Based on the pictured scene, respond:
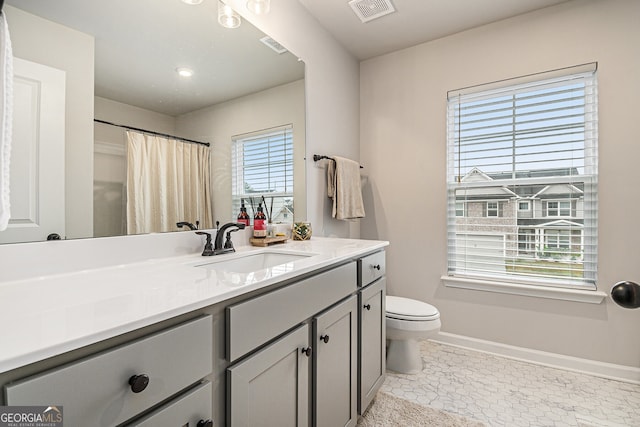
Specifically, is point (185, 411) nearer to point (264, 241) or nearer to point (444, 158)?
point (264, 241)

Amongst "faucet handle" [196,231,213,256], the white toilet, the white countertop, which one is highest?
"faucet handle" [196,231,213,256]

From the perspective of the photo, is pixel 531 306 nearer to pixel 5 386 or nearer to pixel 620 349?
pixel 620 349

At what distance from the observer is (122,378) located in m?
0.57

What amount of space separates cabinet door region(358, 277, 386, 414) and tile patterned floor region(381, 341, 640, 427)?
0.90 ft

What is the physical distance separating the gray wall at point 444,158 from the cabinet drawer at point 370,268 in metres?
0.99

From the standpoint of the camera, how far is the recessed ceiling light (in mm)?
1343

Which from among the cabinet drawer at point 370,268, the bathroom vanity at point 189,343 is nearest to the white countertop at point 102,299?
the bathroom vanity at point 189,343

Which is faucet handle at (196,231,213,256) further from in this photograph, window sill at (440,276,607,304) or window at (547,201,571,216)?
window at (547,201,571,216)

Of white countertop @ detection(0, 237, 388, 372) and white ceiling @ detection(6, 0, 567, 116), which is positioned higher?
white ceiling @ detection(6, 0, 567, 116)

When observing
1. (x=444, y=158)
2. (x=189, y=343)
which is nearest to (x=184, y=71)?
(x=189, y=343)

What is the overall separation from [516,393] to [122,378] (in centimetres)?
212

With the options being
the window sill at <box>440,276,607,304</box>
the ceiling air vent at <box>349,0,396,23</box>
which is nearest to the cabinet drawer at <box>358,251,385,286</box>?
the window sill at <box>440,276,607,304</box>

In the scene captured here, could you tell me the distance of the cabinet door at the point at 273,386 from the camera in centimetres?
82

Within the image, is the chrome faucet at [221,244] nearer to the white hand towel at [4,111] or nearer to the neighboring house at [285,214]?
the neighboring house at [285,214]
